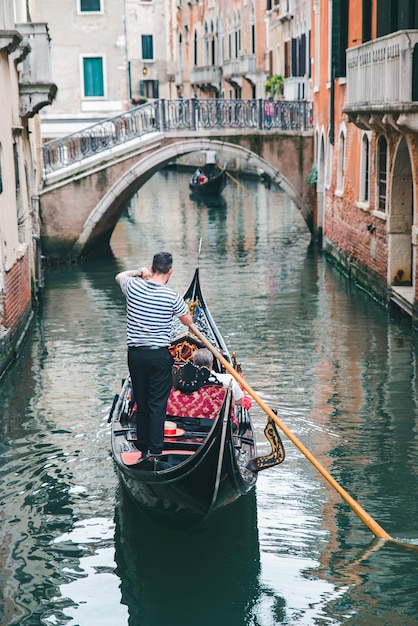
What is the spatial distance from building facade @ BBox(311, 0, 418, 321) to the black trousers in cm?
407

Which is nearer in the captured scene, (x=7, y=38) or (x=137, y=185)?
(x=7, y=38)

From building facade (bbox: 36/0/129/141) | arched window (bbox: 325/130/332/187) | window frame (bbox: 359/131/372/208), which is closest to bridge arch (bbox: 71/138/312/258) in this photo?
arched window (bbox: 325/130/332/187)

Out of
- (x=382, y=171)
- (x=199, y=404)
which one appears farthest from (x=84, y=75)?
(x=199, y=404)

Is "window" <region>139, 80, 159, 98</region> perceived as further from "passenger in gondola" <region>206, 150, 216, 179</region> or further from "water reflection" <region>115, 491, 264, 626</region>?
"water reflection" <region>115, 491, 264, 626</region>

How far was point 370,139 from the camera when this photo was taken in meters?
10.9

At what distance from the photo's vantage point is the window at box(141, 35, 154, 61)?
26692 mm

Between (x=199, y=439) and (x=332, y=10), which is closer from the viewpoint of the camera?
(x=199, y=439)

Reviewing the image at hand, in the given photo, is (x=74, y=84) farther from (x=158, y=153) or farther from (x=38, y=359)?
(x=38, y=359)

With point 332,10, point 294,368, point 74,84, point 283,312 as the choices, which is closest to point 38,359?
point 294,368

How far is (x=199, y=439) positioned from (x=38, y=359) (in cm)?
372

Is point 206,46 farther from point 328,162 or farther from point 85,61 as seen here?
point 328,162

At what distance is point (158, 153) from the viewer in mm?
14070

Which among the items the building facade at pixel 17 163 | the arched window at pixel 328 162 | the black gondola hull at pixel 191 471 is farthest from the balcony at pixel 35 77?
the black gondola hull at pixel 191 471

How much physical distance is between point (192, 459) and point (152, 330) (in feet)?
1.94
